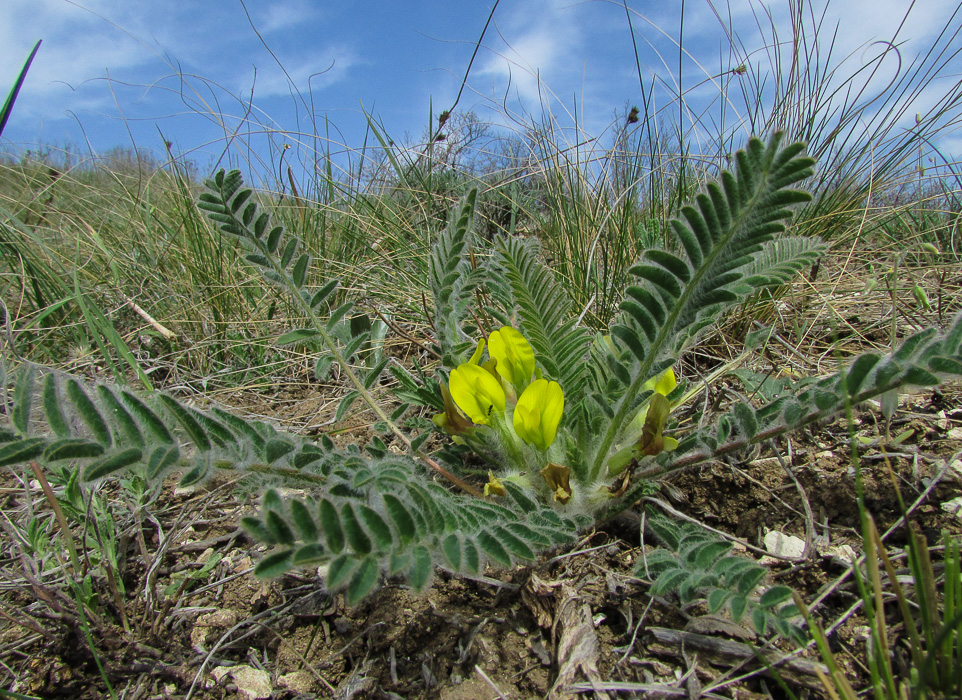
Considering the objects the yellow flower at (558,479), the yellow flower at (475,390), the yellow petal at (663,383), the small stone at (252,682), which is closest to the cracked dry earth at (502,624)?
the small stone at (252,682)

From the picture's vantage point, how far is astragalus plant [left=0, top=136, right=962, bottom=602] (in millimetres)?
902

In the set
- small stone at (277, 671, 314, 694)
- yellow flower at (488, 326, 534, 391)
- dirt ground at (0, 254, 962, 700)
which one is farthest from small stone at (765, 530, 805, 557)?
small stone at (277, 671, 314, 694)

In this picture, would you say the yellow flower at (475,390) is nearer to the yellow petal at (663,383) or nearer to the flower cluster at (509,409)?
the flower cluster at (509,409)

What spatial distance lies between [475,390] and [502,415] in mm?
109

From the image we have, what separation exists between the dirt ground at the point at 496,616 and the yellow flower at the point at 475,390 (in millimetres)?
359

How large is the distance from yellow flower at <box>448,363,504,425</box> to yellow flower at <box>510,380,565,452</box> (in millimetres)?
73

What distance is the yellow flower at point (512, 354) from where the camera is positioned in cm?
140

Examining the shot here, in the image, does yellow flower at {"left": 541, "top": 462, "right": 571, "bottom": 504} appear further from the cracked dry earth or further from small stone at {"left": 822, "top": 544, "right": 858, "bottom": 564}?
small stone at {"left": 822, "top": 544, "right": 858, "bottom": 564}

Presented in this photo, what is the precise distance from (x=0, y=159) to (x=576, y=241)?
525 centimetres

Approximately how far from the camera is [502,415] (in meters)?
1.41

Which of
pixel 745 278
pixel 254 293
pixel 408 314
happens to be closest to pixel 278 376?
pixel 408 314

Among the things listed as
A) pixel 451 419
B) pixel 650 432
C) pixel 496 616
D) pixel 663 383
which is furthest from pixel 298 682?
pixel 663 383

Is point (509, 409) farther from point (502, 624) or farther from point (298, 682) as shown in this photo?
point (298, 682)

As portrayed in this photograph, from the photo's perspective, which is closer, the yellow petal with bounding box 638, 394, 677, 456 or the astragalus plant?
the astragalus plant
